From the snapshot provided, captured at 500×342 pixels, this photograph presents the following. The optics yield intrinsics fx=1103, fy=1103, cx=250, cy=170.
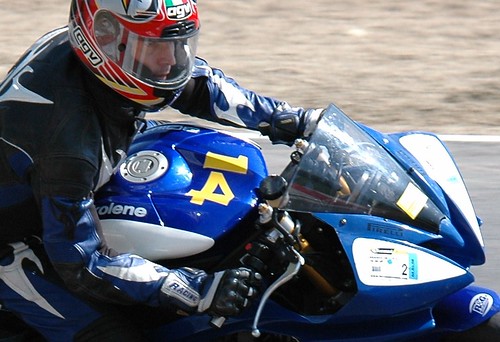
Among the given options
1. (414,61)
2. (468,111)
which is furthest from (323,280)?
(414,61)

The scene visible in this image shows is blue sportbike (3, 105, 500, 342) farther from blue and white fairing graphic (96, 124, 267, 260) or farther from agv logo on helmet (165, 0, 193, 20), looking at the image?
agv logo on helmet (165, 0, 193, 20)

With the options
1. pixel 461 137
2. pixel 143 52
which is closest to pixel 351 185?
pixel 143 52

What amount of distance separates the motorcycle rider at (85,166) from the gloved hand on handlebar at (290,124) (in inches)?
23.1

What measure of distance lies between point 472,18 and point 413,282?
5772mm

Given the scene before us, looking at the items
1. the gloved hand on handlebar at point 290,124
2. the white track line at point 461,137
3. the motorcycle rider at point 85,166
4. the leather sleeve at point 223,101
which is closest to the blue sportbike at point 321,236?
the motorcycle rider at point 85,166

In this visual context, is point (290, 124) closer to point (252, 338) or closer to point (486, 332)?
point (252, 338)

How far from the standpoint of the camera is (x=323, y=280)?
145 inches

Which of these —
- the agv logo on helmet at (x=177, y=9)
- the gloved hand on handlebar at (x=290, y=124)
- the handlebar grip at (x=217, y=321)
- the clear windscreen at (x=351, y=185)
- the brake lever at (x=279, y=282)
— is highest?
the agv logo on helmet at (x=177, y=9)

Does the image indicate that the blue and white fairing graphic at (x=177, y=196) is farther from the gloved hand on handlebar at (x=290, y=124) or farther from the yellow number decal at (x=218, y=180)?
the gloved hand on handlebar at (x=290, y=124)

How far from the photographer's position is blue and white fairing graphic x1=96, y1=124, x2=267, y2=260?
3738mm

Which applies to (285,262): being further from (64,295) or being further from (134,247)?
(64,295)

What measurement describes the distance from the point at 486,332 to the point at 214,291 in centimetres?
95

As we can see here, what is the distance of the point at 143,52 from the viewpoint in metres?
3.70

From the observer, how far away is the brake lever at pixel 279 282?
11.4 ft
